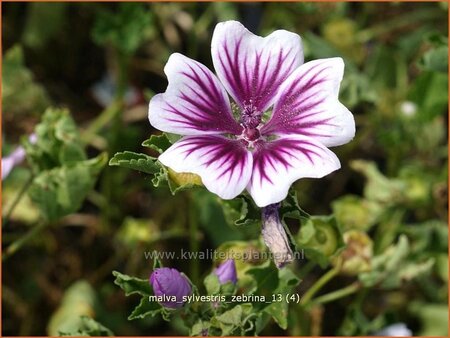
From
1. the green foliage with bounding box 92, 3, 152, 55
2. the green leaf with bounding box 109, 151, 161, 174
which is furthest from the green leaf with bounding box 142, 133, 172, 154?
the green foliage with bounding box 92, 3, 152, 55

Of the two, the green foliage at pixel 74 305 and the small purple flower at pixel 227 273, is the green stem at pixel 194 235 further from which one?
the small purple flower at pixel 227 273

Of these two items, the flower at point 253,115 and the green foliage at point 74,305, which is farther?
the green foliage at point 74,305

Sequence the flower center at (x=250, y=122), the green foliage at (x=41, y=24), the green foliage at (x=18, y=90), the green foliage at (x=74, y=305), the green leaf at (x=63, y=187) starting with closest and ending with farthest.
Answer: the flower center at (x=250, y=122)
the green leaf at (x=63, y=187)
the green foliage at (x=74, y=305)
the green foliage at (x=18, y=90)
the green foliage at (x=41, y=24)

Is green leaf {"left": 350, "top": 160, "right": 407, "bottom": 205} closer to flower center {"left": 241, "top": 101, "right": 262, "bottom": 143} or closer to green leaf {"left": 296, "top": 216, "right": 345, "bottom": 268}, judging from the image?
green leaf {"left": 296, "top": 216, "right": 345, "bottom": 268}

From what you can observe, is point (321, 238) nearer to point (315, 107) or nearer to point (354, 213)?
point (315, 107)

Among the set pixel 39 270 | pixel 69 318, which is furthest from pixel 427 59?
pixel 39 270

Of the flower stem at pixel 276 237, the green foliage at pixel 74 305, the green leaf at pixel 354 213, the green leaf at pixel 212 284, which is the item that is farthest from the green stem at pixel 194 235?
the flower stem at pixel 276 237
